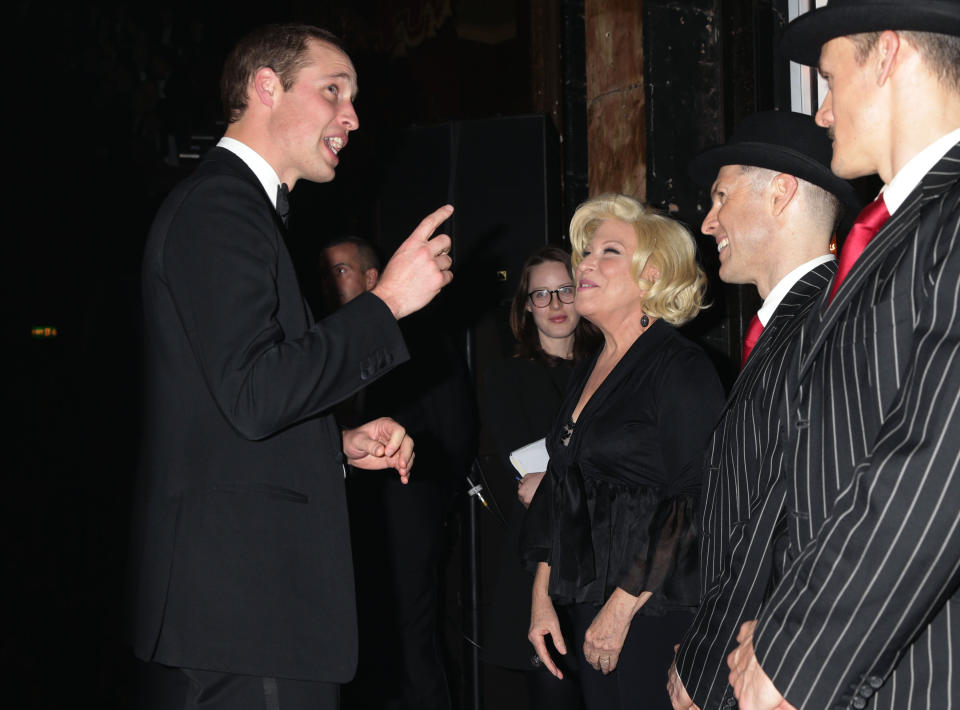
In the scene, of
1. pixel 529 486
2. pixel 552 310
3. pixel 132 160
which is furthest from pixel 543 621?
pixel 132 160

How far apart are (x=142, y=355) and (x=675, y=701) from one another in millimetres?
1155

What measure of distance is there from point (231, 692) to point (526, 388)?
6.62 feet

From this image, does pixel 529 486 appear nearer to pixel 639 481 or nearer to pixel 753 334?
pixel 639 481

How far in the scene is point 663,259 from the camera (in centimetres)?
256

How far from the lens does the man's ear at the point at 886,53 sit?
123cm

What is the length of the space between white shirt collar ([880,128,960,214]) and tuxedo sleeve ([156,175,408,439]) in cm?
78

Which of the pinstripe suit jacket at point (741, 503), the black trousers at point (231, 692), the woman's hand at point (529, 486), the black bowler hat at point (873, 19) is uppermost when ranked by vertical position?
the black bowler hat at point (873, 19)

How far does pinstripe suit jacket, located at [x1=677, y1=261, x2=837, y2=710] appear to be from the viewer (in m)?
1.46

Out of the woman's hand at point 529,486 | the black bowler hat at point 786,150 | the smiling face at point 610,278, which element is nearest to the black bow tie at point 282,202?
the black bowler hat at point 786,150

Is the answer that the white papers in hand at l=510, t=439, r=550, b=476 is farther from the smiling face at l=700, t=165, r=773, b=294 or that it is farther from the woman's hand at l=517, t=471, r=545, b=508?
the smiling face at l=700, t=165, r=773, b=294

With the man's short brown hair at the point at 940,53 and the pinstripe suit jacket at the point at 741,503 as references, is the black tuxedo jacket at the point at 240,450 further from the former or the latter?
the man's short brown hair at the point at 940,53

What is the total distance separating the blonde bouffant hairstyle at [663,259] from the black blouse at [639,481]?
0.41ft

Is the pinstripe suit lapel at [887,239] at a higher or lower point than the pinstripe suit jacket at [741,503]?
higher

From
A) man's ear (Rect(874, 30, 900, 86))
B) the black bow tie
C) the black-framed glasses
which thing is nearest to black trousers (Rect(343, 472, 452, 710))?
the black-framed glasses
